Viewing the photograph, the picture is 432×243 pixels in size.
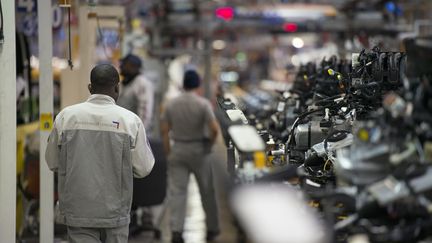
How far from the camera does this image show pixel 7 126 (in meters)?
7.26

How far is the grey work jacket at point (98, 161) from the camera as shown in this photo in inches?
253

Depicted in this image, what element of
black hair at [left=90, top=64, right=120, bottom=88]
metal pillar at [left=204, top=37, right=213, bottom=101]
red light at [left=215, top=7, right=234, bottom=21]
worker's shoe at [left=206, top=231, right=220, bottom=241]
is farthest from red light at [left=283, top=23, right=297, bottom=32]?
black hair at [left=90, top=64, right=120, bottom=88]

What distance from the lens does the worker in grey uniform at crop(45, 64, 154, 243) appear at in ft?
21.1

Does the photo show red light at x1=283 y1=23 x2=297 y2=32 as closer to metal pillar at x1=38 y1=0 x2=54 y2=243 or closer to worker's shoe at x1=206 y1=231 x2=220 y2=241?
worker's shoe at x1=206 y1=231 x2=220 y2=241

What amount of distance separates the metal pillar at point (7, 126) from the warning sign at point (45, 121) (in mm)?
994

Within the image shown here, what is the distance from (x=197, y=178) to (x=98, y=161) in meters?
4.45

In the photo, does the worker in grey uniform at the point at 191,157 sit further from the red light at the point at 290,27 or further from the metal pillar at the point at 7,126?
the red light at the point at 290,27

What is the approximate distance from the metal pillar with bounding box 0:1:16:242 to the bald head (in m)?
0.86

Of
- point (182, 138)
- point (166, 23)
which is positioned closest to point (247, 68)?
point (166, 23)

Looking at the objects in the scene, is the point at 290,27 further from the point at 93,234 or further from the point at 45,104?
the point at 93,234

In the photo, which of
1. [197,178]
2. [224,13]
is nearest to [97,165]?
[197,178]

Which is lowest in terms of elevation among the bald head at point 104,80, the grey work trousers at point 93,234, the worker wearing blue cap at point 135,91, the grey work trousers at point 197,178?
the grey work trousers at point 197,178

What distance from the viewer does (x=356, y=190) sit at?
4945 mm

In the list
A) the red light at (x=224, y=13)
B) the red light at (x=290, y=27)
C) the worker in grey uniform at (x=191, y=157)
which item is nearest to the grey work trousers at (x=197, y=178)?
the worker in grey uniform at (x=191, y=157)
